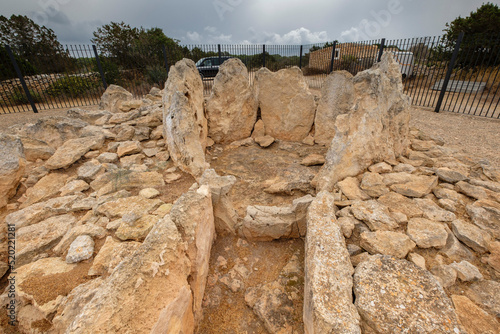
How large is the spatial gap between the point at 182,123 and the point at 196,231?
2322 mm

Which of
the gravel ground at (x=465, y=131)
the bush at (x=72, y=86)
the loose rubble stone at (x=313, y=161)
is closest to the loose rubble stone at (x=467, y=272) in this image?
the loose rubble stone at (x=313, y=161)

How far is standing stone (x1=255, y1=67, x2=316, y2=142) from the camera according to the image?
5.36 m

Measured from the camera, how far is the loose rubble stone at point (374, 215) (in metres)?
2.30

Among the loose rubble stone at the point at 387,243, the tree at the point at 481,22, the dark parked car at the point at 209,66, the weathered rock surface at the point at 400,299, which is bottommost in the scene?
the loose rubble stone at the point at 387,243

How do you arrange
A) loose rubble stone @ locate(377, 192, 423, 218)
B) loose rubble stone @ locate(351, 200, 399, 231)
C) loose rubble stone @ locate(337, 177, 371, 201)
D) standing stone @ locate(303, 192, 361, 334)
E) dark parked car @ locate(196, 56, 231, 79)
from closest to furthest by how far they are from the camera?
standing stone @ locate(303, 192, 361, 334) → loose rubble stone @ locate(351, 200, 399, 231) → loose rubble stone @ locate(377, 192, 423, 218) → loose rubble stone @ locate(337, 177, 371, 201) → dark parked car @ locate(196, 56, 231, 79)

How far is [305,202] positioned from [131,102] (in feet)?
18.8

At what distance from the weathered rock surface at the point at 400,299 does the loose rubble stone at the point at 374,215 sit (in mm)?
534

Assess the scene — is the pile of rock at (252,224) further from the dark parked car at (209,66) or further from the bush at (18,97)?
the dark parked car at (209,66)

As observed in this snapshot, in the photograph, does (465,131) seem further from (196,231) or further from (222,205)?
(196,231)

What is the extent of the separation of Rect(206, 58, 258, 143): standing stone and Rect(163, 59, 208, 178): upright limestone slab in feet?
2.75

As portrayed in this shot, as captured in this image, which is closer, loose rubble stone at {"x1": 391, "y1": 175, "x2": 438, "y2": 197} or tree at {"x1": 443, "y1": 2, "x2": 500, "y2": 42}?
loose rubble stone at {"x1": 391, "y1": 175, "x2": 438, "y2": 197}

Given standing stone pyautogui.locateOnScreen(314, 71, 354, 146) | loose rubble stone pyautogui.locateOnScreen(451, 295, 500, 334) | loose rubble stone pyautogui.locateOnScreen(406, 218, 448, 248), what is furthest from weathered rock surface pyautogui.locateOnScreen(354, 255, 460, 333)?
standing stone pyautogui.locateOnScreen(314, 71, 354, 146)

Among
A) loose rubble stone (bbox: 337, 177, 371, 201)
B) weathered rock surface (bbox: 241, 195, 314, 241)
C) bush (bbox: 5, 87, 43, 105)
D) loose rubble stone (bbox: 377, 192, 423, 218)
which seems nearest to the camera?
loose rubble stone (bbox: 377, 192, 423, 218)

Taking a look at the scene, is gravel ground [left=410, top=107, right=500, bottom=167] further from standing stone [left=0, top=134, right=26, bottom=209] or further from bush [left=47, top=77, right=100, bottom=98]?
bush [left=47, top=77, right=100, bottom=98]
